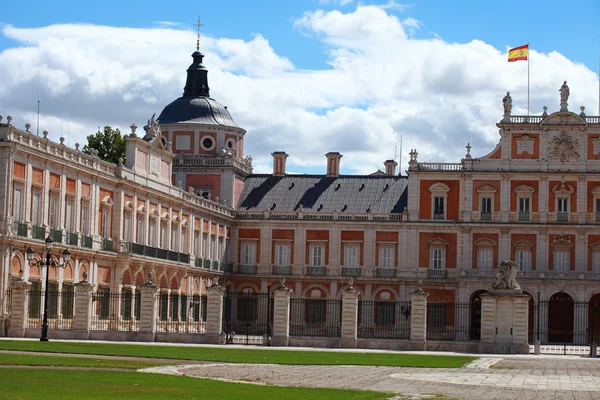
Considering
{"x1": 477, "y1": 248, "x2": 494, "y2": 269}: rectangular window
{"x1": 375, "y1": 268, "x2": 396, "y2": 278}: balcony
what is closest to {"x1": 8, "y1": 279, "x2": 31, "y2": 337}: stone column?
{"x1": 375, "y1": 268, "x2": 396, "y2": 278}: balcony

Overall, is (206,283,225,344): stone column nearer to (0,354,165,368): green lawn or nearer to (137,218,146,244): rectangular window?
(137,218,146,244): rectangular window

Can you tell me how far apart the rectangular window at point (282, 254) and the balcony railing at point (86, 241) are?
2449 cm

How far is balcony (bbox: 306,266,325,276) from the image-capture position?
76688 mm

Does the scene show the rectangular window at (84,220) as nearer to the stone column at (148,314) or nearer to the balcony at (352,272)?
the stone column at (148,314)

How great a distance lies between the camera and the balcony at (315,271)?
76.7 metres

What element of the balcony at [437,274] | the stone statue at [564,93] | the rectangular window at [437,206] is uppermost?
the stone statue at [564,93]

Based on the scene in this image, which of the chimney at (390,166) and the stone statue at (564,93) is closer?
the stone statue at (564,93)

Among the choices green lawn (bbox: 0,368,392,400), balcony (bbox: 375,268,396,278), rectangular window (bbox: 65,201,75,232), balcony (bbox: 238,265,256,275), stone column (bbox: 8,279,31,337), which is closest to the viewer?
green lawn (bbox: 0,368,392,400)

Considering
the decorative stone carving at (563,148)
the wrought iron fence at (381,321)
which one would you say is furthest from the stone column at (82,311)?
the decorative stone carving at (563,148)

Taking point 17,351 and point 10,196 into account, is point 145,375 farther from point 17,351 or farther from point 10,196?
point 10,196

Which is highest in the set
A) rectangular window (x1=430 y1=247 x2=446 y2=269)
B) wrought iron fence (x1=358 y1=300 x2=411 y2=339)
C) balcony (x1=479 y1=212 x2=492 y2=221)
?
balcony (x1=479 y1=212 x2=492 y2=221)

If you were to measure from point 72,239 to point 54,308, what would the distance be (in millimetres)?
4739

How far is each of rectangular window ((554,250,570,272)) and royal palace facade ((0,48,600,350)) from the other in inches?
2.3

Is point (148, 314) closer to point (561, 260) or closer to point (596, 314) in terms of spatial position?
point (596, 314)
